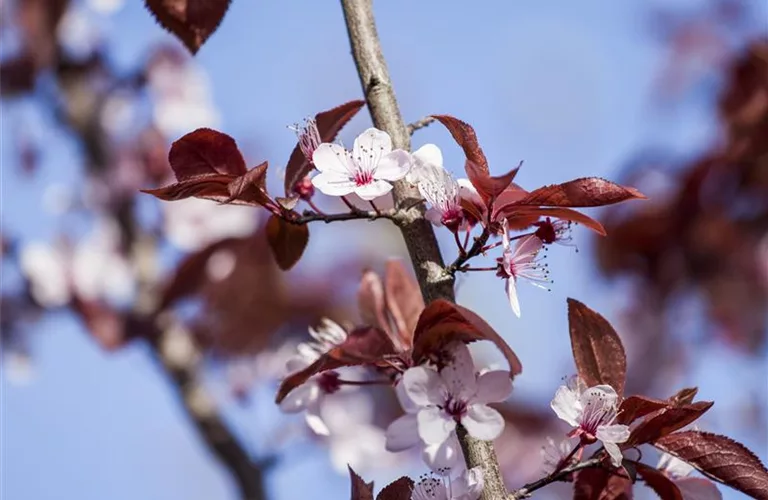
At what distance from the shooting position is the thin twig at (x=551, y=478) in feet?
2.49

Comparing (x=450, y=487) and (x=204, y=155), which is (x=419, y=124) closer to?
(x=204, y=155)

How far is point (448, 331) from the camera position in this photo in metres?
0.77

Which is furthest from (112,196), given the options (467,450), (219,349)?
(467,450)

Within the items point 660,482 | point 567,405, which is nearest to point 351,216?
point 567,405

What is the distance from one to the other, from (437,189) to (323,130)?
150 millimetres

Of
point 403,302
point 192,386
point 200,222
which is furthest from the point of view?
point 200,222

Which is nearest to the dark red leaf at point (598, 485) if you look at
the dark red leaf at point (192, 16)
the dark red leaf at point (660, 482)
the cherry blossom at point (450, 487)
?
the dark red leaf at point (660, 482)

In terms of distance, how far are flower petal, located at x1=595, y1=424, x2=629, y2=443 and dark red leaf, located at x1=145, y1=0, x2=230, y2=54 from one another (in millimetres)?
527

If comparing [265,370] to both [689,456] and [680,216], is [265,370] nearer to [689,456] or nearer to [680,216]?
[680,216]

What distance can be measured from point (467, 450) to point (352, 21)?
1.36ft

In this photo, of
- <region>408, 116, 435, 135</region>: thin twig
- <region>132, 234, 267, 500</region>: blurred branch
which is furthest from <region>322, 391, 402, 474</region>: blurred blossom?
<region>408, 116, 435, 135</region>: thin twig

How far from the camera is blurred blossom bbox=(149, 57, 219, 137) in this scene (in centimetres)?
258

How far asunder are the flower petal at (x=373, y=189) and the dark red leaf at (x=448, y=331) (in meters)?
0.12

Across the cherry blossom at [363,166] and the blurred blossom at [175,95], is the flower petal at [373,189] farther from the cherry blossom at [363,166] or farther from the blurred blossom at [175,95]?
the blurred blossom at [175,95]
